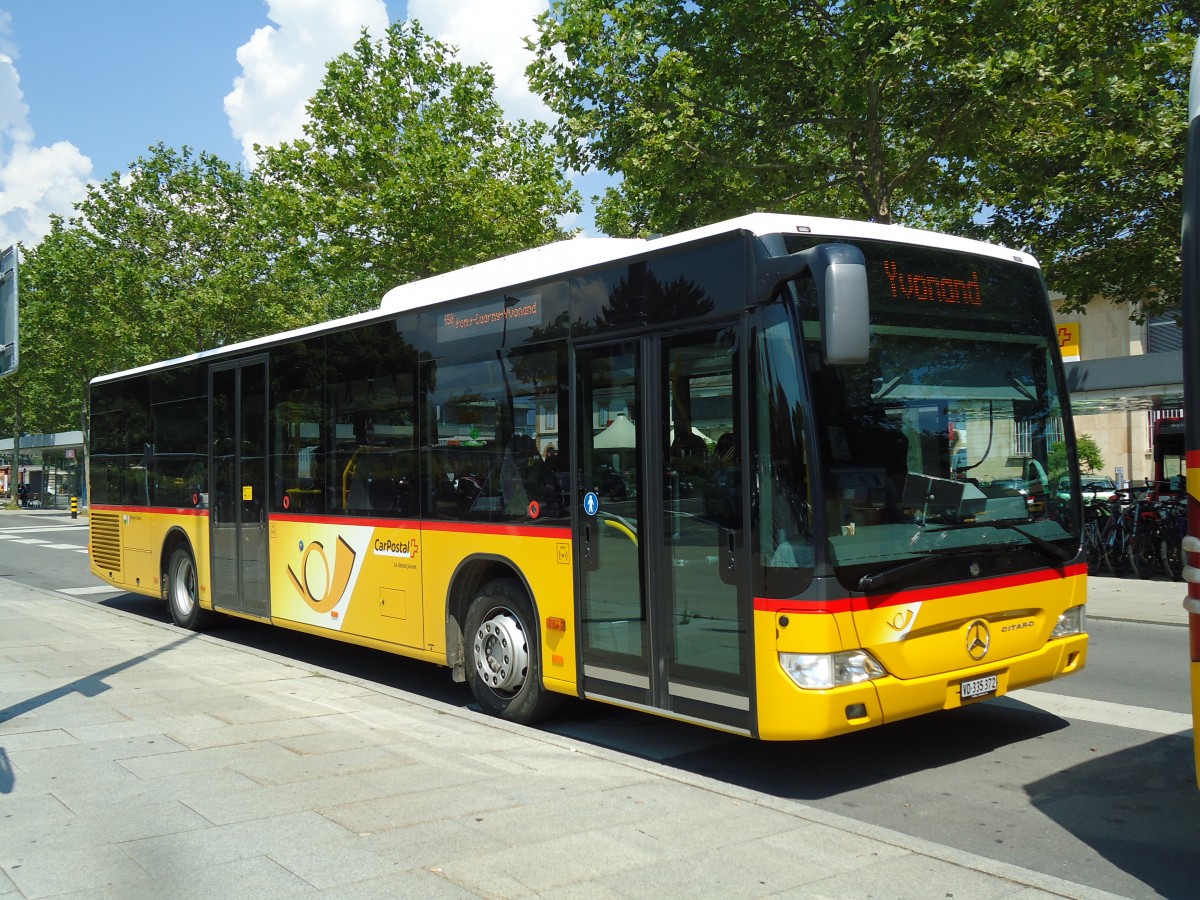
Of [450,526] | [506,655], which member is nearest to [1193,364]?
[506,655]

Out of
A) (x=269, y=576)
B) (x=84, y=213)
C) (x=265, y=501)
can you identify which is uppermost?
(x=84, y=213)

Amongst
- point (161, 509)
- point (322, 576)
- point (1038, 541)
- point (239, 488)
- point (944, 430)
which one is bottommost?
point (322, 576)

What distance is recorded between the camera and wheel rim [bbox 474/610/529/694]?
750cm

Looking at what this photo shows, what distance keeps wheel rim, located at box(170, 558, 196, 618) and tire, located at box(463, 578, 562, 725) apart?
583 cm

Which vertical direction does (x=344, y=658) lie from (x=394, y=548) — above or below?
below

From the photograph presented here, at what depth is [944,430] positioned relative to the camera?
6.03 meters

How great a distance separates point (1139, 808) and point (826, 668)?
Answer: 180 cm

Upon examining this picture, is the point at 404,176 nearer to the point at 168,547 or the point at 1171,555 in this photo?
the point at 168,547

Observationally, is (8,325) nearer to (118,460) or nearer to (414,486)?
(414,486)

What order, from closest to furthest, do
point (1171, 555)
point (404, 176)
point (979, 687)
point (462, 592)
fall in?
point (979, 687)
point (462, 592)
point (1171, 555)
point (404, 176)

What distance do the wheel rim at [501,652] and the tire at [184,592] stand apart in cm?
570

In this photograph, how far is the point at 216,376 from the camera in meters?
11.8

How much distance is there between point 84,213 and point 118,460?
33145mm

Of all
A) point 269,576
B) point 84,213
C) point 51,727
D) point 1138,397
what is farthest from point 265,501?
point 84,213
